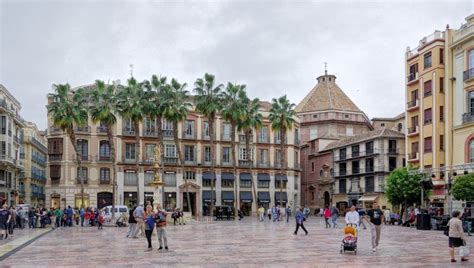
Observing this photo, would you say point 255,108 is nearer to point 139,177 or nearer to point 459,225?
point 139,177

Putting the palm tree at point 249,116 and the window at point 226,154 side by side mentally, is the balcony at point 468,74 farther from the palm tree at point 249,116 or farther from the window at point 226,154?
the window at point 226,154

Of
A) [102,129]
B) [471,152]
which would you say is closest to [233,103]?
[102,129]

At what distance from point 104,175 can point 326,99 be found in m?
42.9

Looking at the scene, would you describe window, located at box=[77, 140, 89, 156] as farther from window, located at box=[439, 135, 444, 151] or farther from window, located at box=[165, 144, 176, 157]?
window, located at box=[439, 135, 444, 151]

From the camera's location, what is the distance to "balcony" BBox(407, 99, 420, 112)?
2211 inches

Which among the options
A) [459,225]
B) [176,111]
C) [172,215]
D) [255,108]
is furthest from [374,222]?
[255,108]

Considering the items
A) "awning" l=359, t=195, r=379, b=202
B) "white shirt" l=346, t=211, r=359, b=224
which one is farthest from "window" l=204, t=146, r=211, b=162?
"white shirt" l=346, t=211, r=359, b=224

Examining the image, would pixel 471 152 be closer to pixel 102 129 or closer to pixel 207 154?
pixel 207 154

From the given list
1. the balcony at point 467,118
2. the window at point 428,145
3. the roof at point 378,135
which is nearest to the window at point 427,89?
the window at point 428,145

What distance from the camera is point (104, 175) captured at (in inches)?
2746

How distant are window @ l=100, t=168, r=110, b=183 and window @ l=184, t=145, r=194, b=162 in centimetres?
948

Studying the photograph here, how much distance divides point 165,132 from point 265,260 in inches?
2206

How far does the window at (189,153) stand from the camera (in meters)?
73.5

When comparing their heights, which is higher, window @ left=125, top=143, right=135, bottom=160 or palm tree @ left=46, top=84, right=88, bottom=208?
palm tree @ left=46, top=84, right=88, bottom=208
